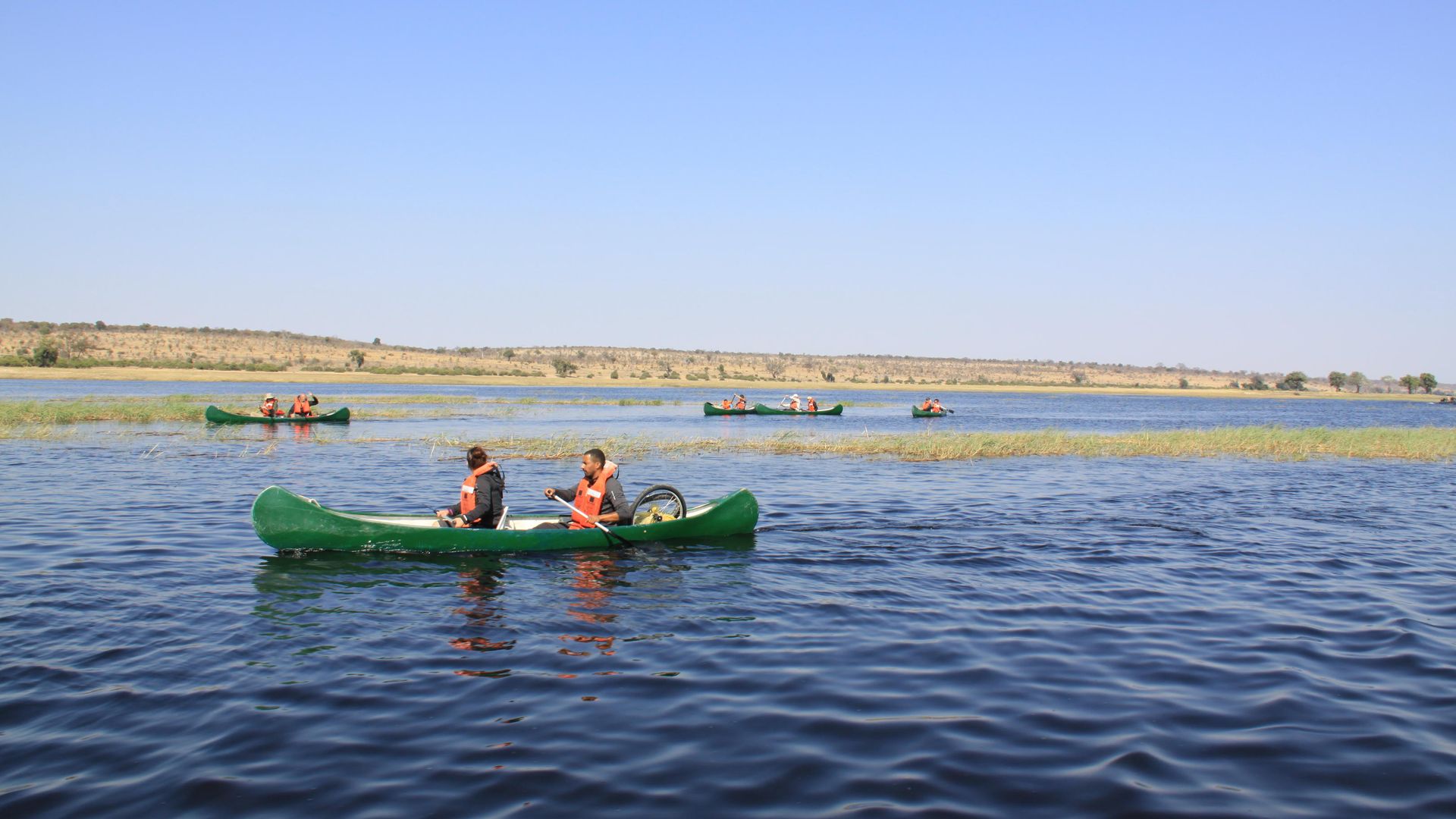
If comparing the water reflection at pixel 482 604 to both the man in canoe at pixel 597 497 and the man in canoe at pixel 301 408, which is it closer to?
the man in canoe at pixel 597 497

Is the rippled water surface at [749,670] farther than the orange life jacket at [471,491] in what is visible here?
No

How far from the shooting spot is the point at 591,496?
46.7 ft

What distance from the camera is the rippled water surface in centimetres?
621

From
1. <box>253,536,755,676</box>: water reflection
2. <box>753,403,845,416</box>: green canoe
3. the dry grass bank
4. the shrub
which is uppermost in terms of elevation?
the shrub

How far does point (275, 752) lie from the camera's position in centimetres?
670

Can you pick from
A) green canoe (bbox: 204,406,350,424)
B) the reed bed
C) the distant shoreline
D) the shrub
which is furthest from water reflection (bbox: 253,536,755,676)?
the shrub

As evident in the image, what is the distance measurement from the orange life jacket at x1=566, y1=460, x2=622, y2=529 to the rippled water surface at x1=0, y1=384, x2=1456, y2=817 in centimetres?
80

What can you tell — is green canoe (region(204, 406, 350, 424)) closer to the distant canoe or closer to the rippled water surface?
the distant canoe

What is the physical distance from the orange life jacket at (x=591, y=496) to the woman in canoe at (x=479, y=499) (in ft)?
3.54

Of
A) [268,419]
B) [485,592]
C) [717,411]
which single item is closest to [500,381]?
[717,411]

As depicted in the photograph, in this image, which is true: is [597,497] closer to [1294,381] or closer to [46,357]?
[46,357]

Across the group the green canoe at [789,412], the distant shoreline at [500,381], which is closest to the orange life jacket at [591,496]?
the green canoe at [789,412]

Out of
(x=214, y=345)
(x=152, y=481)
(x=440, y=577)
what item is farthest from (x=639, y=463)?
(x=214, y=345)

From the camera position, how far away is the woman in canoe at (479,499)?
45.1 ft
